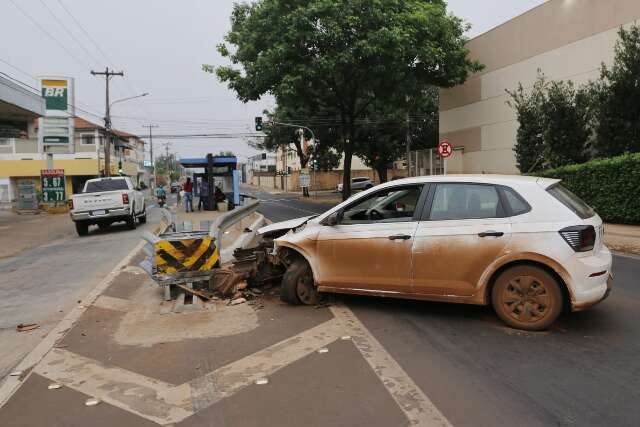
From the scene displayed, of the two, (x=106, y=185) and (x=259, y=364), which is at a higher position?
(x=106, y=185)

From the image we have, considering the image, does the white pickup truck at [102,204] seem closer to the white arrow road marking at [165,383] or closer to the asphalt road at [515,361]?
the white arrow road marking at [165,383]

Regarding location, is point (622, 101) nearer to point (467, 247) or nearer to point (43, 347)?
point (467, 247)

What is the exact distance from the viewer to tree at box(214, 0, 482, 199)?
2100cm

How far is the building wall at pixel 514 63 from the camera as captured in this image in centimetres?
1900

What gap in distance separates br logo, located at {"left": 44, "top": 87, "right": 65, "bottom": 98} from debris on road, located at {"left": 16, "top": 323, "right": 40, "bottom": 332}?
75.6 ft

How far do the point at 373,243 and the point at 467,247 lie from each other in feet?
3.45

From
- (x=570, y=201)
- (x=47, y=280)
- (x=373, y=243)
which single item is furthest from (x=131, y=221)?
(x=570, y=201)

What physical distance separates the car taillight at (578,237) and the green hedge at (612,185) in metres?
11.5

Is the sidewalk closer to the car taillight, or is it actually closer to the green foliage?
the car taillight

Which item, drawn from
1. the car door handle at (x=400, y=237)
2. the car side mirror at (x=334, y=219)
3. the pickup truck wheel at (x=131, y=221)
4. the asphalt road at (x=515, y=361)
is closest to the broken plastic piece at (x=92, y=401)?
the asphalt road at (x=515, y=361)

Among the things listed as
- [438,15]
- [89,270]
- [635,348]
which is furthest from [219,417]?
[438,15]

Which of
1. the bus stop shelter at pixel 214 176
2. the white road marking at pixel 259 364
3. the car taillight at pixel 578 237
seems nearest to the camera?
the white road marking at pixel 259 364

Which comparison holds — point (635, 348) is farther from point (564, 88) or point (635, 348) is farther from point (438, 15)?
point (438, 15)

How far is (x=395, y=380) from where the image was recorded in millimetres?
4113
